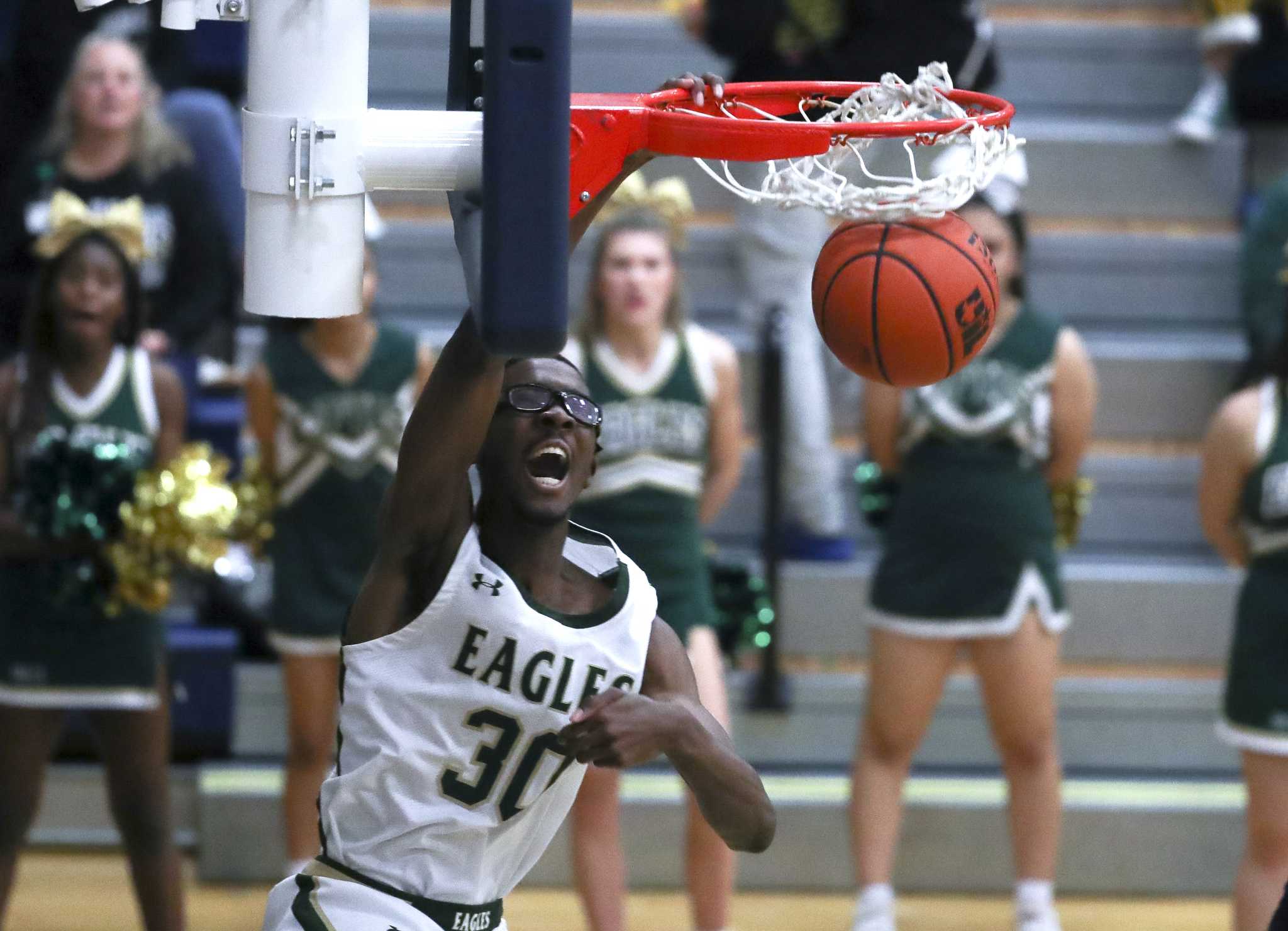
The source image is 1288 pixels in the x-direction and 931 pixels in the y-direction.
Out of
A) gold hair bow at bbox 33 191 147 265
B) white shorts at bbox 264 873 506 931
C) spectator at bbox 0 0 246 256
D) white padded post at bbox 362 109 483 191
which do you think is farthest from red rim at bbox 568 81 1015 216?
spectator at bbox 0 0 246 256

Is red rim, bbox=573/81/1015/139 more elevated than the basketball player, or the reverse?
red rim, bbox=573/81/1015/139

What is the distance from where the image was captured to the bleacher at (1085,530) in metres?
5.90

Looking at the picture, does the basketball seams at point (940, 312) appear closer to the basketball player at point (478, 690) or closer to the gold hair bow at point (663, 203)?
the basketball player at point (478, 690)

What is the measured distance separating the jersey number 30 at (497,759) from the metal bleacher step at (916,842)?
Answer: 2741 millimetres

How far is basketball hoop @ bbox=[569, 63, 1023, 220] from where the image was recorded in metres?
2.47

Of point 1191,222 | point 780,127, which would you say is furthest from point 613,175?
point 1191,222

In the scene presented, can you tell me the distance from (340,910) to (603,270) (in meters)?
2.51

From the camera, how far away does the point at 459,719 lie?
3.12 meters

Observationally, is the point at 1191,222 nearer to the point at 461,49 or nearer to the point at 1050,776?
the point at 1050,776

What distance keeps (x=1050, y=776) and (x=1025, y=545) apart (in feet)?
2.02

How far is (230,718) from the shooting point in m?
6.05

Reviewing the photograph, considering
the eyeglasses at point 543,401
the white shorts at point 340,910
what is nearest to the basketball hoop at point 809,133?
the eyeglasses at point 543,401

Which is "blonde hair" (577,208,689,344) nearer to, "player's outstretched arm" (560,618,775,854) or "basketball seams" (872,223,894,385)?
"player's outstretched arm" (560,618,775,854)

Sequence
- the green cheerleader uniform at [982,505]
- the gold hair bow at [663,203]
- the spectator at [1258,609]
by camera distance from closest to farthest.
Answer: the spectator at [1258,609] → the green cheerleader uniform at [982,505] → the gold hair bow at [663,203]
